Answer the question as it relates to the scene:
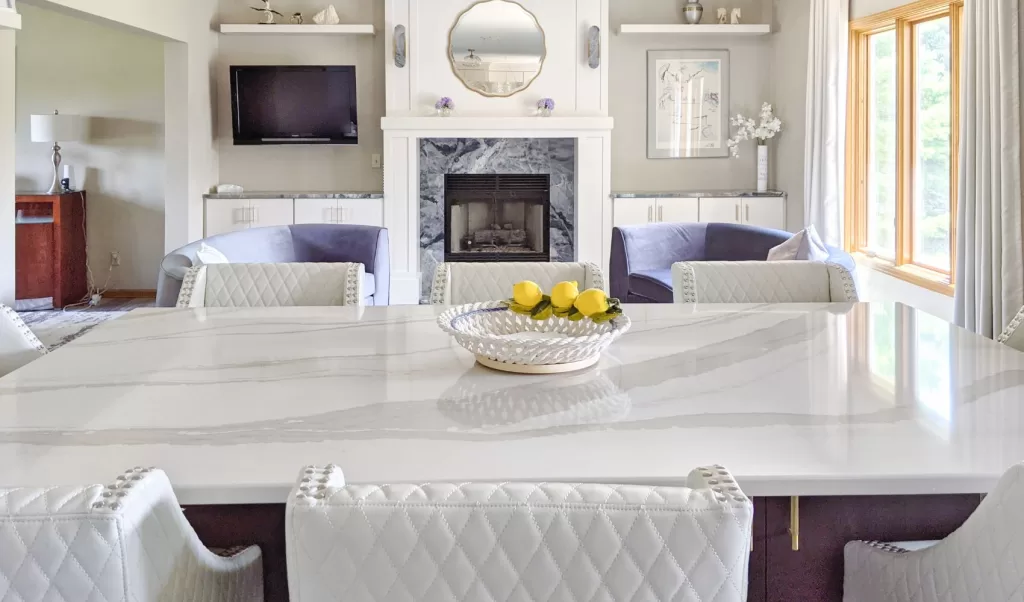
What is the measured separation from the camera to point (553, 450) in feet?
4.69

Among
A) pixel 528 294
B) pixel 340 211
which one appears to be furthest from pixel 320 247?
pixel 528 294

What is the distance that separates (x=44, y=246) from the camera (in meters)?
7.31

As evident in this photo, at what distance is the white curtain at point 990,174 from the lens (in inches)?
168

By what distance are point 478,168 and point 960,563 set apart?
648cm

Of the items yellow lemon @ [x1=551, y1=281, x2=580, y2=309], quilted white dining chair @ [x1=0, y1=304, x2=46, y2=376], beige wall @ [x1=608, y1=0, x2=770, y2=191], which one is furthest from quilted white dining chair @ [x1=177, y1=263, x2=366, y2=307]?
beige wall @ [x1=608, y1=0, x2=770, y2=191]

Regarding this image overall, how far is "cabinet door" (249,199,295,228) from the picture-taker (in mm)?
7297

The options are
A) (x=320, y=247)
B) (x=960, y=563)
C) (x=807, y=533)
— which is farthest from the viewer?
(x=320, y=247)

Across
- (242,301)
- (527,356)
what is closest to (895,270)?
(242,301)

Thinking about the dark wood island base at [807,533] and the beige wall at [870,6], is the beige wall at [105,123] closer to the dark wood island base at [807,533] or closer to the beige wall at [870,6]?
the beige wall at [870,6]

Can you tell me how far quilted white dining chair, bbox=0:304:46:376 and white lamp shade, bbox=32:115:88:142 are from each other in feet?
18.7

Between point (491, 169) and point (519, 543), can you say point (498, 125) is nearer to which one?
point (491, 169)

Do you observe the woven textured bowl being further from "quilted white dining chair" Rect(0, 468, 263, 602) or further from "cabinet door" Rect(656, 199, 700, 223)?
"cabinet door" Rect(656, 199, 700, 223)

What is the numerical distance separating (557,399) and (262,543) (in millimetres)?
537

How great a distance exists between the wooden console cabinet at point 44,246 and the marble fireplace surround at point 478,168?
2.39m
